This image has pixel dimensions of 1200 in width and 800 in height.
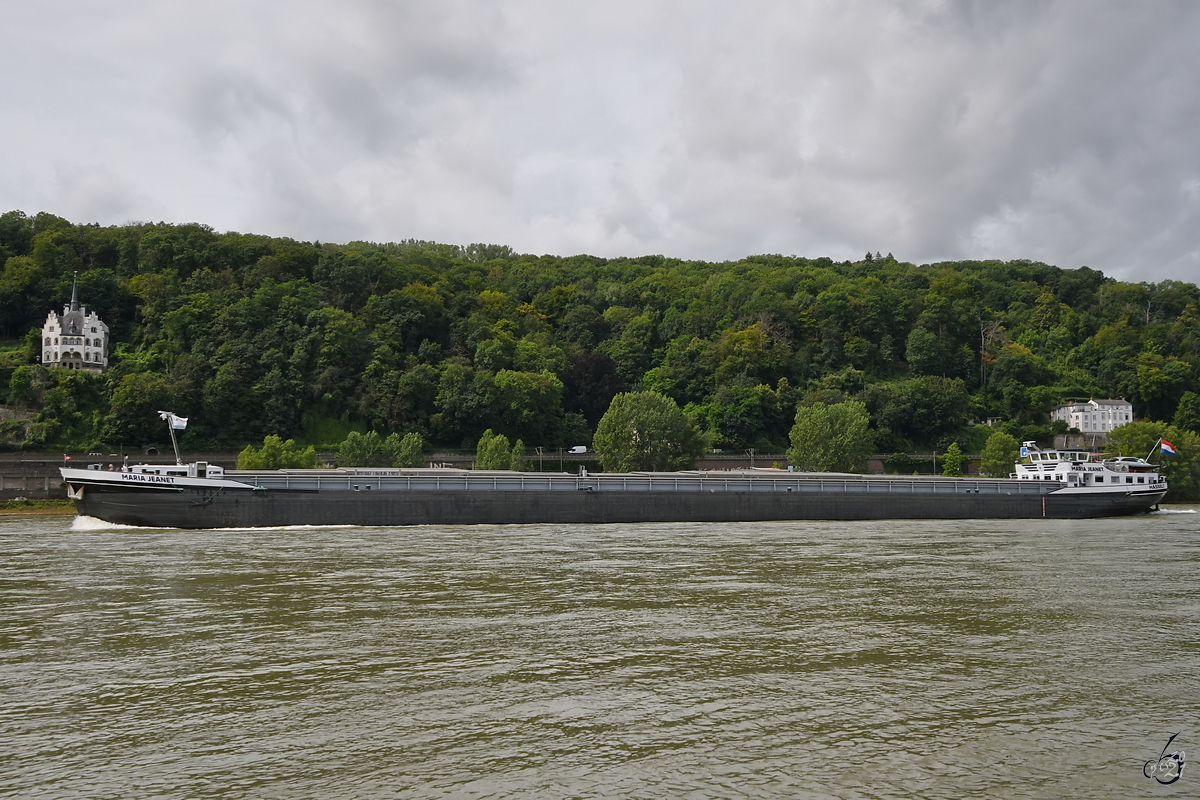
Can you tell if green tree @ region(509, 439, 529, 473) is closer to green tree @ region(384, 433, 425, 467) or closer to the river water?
green tree @ region(384, 433, 425, 467)

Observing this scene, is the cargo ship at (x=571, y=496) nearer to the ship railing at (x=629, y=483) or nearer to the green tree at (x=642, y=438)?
the ship railing at (x=629, y=483)

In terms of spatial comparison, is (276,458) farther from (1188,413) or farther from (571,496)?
(1188,413)

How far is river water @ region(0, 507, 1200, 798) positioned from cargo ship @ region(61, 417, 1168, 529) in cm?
1785

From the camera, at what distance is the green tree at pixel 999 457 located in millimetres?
95500

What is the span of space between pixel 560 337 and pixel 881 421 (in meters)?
51.5

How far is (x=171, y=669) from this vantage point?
15.2 meters

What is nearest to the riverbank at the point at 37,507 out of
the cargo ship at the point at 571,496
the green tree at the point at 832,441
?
the cargo ship at the point at 571,496

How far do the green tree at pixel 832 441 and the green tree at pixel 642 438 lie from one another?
1163cm

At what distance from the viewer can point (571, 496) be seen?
5294cm

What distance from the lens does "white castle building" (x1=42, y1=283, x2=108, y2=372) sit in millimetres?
107500

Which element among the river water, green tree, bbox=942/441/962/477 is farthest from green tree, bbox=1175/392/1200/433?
the river water

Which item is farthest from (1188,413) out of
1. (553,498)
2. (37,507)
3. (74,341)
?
(74,341)

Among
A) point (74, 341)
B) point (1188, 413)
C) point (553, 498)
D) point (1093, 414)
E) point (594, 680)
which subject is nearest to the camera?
point (594, 680)

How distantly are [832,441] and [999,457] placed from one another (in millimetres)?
23322
